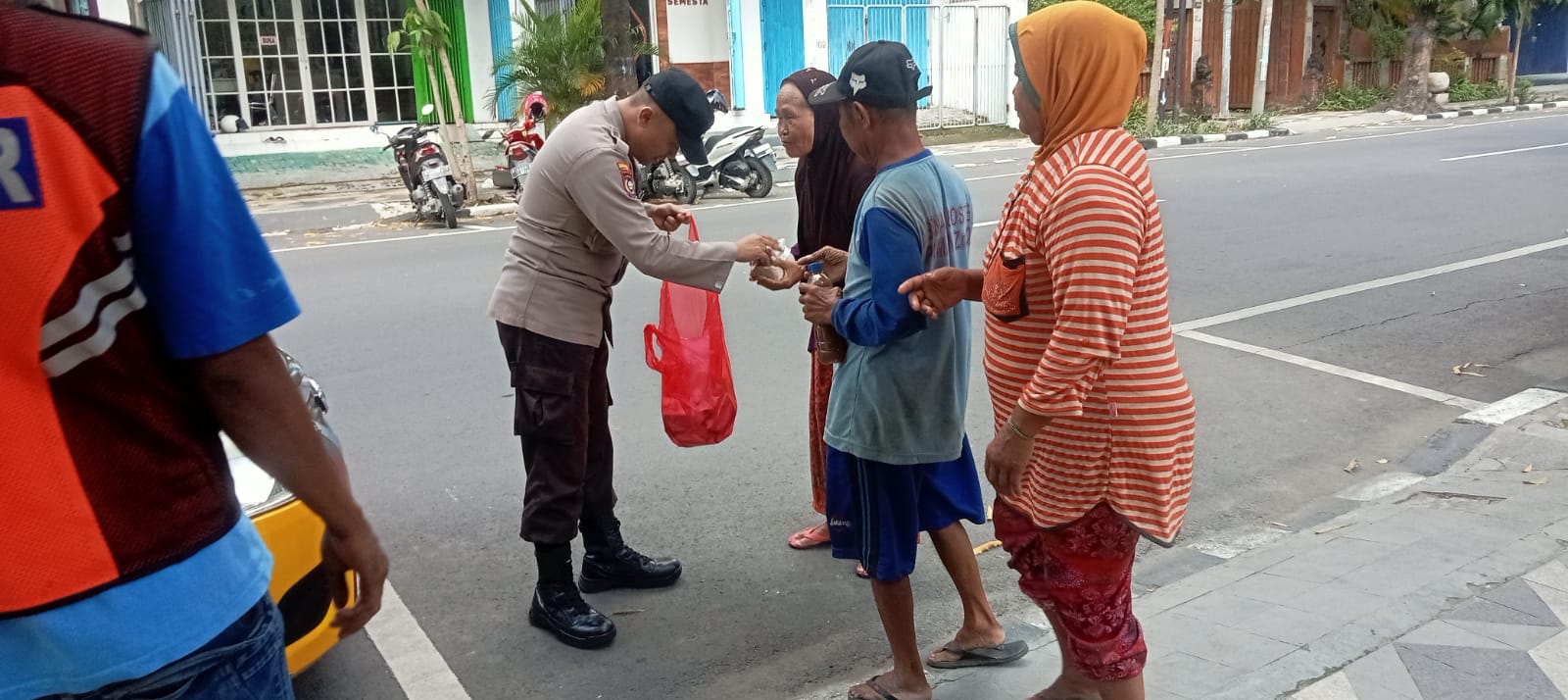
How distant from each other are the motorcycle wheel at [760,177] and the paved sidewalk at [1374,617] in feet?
32.3

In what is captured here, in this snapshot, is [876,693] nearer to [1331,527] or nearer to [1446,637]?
[1446,637]

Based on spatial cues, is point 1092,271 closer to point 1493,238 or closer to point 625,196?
point 625,196

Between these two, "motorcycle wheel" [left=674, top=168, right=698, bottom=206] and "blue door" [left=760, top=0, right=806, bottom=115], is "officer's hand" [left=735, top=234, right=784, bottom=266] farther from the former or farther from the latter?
"blue door" [left=760, top=0, right=806, bottom=115]

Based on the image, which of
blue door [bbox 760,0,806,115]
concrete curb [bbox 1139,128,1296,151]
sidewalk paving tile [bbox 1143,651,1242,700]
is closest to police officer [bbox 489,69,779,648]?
sidewalk paving tile [bbox 1143,651,1242,700]

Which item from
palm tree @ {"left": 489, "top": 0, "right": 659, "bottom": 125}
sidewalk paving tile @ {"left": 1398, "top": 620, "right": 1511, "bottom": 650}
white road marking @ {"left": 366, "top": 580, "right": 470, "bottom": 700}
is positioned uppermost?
palm tree @ {"left": 489, "top": 0, "right": 659, "bottom": 125}

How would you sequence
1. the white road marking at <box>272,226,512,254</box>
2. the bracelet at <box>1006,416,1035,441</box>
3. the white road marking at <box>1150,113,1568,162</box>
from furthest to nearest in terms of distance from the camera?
the white road marking at <box>1150,113,1568,162</box> → the white road marking at <box>272,226,512,254</box> → the bracelet at <box>1006,416,1035,441</box>

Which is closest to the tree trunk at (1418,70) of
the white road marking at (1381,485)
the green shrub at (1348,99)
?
the green shrub at (1348,99)

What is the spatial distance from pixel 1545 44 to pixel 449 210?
34.9 metres

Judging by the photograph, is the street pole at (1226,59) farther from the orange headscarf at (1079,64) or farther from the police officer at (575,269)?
the orange headscarf at (1079,64)

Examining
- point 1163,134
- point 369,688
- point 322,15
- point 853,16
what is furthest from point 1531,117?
point 369,688

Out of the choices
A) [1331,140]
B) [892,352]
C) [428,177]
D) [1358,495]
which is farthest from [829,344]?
[1331,140]

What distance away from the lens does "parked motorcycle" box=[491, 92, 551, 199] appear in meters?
13.2

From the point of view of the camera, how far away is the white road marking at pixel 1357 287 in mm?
7438

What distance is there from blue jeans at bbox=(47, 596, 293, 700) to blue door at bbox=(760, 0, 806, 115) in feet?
62.9
